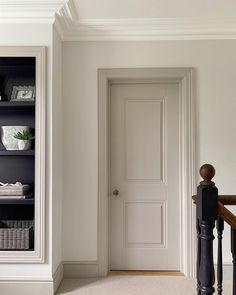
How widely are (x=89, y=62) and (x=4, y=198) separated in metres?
1.60

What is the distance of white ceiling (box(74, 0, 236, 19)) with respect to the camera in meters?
2.54

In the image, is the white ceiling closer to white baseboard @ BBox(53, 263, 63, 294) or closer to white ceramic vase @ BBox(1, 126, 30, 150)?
white ceramic vase @ BBox(1, 126, 30, 150)

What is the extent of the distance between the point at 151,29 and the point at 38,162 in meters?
1.76

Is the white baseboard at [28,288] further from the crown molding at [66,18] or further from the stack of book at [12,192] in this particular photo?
the crown molding at [66,18]

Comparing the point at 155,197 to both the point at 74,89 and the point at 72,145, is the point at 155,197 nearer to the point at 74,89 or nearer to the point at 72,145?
the point at 72,145

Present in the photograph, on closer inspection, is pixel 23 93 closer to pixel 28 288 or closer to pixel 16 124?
pixel 16 124

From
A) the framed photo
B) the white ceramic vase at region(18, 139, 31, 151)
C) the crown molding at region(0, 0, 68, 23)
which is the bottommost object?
the white ceramic vase at region(18, 139, 31, 151)

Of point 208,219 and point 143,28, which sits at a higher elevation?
point 143,28

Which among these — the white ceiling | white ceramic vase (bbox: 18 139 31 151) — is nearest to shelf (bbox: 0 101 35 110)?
white ceramic vase (bbox: 18 139 31 151)

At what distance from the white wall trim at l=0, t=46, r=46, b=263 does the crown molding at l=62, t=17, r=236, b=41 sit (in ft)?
1.90

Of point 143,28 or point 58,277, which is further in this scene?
point 143,28

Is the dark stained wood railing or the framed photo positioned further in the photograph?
the framed photo

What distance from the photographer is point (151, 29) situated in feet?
9.71

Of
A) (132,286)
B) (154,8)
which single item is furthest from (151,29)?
(132,286)
